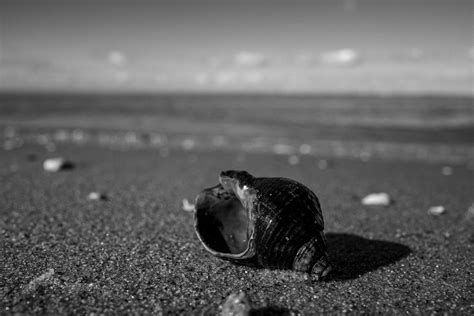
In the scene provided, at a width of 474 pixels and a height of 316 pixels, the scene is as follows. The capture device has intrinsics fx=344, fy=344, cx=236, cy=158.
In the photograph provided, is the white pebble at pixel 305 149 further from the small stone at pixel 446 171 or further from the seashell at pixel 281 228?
the seashell at pixel 281 228

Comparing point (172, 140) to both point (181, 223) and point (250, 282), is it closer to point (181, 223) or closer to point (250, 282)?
point (181, 223)

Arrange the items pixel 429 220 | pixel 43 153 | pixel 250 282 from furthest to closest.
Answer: pixel 43 153 → pixel 429 220 → pixel 250 282

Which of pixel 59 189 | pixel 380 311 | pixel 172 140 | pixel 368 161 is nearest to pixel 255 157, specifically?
pixel 368 161

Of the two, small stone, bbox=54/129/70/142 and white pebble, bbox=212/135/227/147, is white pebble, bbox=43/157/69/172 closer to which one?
small stone, bbox=54/129/70/142

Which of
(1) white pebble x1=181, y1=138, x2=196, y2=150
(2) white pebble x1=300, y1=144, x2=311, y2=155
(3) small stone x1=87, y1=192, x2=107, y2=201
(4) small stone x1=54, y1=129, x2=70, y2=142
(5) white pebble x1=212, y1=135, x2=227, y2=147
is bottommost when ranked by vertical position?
(2) white pebble x1=300, y1=144, x2=311, y2=155

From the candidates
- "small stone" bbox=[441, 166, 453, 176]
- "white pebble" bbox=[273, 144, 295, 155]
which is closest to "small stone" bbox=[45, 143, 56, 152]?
"white pebble" bbox=[273, 144, 295, 155]

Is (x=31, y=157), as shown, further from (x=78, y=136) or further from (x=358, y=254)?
(x=358, y=254)

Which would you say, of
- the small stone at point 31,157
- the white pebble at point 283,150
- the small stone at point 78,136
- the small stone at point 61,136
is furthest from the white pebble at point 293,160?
the small stone at point 61,136
